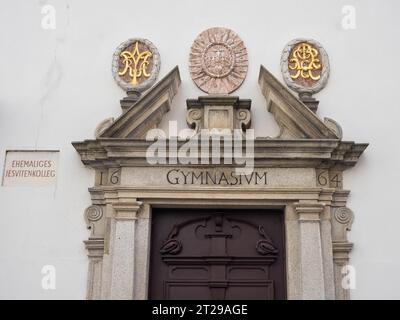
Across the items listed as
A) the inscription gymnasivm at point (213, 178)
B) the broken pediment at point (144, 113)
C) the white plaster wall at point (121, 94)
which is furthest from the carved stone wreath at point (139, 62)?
the inscription gymnasivm at point (213, 178)

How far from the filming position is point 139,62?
25.0 ft

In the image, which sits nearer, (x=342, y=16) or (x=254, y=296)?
(x=254, y=296)

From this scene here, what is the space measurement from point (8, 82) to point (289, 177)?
3671mm

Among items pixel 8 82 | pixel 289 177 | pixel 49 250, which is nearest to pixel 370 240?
pixel 289 177

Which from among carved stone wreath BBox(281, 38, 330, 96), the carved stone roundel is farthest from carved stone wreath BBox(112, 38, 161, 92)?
carved stone wreath BBox(281, 38, 330, 96)

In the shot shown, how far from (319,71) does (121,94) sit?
2476 millimetres

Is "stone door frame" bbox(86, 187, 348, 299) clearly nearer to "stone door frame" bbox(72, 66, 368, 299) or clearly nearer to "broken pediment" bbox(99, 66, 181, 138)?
"stone door frame" bbox(72, 66, 368, 299)

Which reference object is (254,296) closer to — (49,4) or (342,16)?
(342,16)

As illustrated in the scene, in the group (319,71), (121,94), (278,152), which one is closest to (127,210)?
(121,94)

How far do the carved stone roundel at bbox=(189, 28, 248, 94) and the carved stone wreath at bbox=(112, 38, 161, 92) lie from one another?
1.49 feet

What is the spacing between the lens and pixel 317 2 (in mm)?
7809

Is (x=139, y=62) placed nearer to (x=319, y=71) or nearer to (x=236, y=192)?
(x=236, y=192)

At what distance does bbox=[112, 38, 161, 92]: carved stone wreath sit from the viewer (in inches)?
295

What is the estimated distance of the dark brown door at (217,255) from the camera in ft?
22.6
